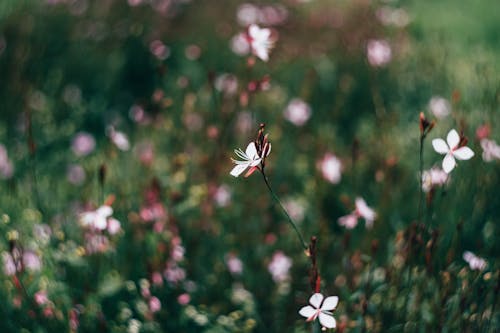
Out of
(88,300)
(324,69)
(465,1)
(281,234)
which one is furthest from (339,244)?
(465,1)

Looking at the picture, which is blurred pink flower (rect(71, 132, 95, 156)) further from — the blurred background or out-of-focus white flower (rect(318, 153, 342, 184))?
out-of-focus white flower (rect(318, 153, 342, 184))

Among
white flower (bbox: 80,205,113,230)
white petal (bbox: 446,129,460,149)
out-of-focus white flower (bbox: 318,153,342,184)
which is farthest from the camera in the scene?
out-of-focus white flower (bbox: 318,153,342,184)

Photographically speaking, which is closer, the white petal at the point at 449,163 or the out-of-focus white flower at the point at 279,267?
the white petal at the point at 449,163

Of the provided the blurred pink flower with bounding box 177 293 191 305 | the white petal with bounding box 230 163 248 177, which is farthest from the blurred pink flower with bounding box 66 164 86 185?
the white petal with bounding box 230 163 248 177

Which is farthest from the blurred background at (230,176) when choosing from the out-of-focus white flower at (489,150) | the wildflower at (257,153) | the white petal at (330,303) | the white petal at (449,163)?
the wildflower at (257,153)

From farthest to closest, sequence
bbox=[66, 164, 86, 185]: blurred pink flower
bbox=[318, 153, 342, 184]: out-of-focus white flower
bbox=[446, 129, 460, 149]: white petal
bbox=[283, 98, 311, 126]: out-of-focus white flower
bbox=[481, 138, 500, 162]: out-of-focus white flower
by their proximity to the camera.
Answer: bbox=[283, 98, 311, 126]: out-of-focus white flower, bbox=[66, 164, 86, 185]: blurred pink flower, bbox=[318, 153, 342, 184]: out-of-focus white flower, bbox=[481, 138, 500, 162]: out-of-focus white flower, bbox=[446, 129, 460, 149]: white petal

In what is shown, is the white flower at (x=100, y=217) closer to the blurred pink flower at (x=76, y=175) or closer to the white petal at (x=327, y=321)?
the white petal at (x=327, y=321)

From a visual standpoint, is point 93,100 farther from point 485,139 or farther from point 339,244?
point 485,139
